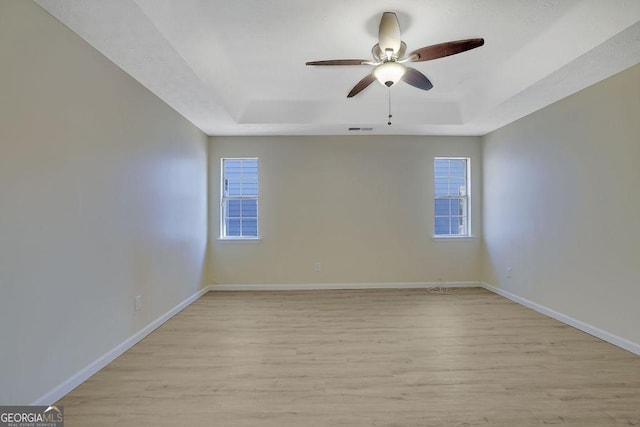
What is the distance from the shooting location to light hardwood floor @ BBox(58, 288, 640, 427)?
169 cm

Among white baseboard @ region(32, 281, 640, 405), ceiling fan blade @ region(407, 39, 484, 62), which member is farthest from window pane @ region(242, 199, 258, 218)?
ceiling fan blade @ region(407, 39, 484, 62)

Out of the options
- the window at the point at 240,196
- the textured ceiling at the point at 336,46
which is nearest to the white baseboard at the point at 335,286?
the window at the point at 240,196

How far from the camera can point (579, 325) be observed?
2.89 metres

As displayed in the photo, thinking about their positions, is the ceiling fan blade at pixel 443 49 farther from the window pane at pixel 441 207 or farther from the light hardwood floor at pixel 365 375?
the window pane at pixel 441 207

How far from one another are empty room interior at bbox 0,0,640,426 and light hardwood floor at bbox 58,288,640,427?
21 millimetres

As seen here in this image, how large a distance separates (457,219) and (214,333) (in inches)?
157

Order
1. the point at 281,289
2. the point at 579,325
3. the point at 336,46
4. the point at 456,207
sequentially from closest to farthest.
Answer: the point at 336,46 → the point at 579,325 → the point at 281,289 → the point at 456,207

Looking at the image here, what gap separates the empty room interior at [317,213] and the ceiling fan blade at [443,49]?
18mm

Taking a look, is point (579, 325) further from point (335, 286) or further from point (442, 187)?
point (335, 286)

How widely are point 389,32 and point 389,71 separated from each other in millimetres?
249

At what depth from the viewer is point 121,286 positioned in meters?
2.44

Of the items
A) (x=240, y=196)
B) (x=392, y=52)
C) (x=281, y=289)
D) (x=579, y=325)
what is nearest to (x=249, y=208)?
(x=240, y=196)

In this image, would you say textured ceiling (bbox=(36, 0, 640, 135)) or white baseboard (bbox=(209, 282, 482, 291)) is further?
white baseboard (bbox=(209, 282, 482, 291))

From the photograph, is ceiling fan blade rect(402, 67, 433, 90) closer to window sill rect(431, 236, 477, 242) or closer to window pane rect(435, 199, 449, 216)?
window pane rect(435, 199, 449, 216)
